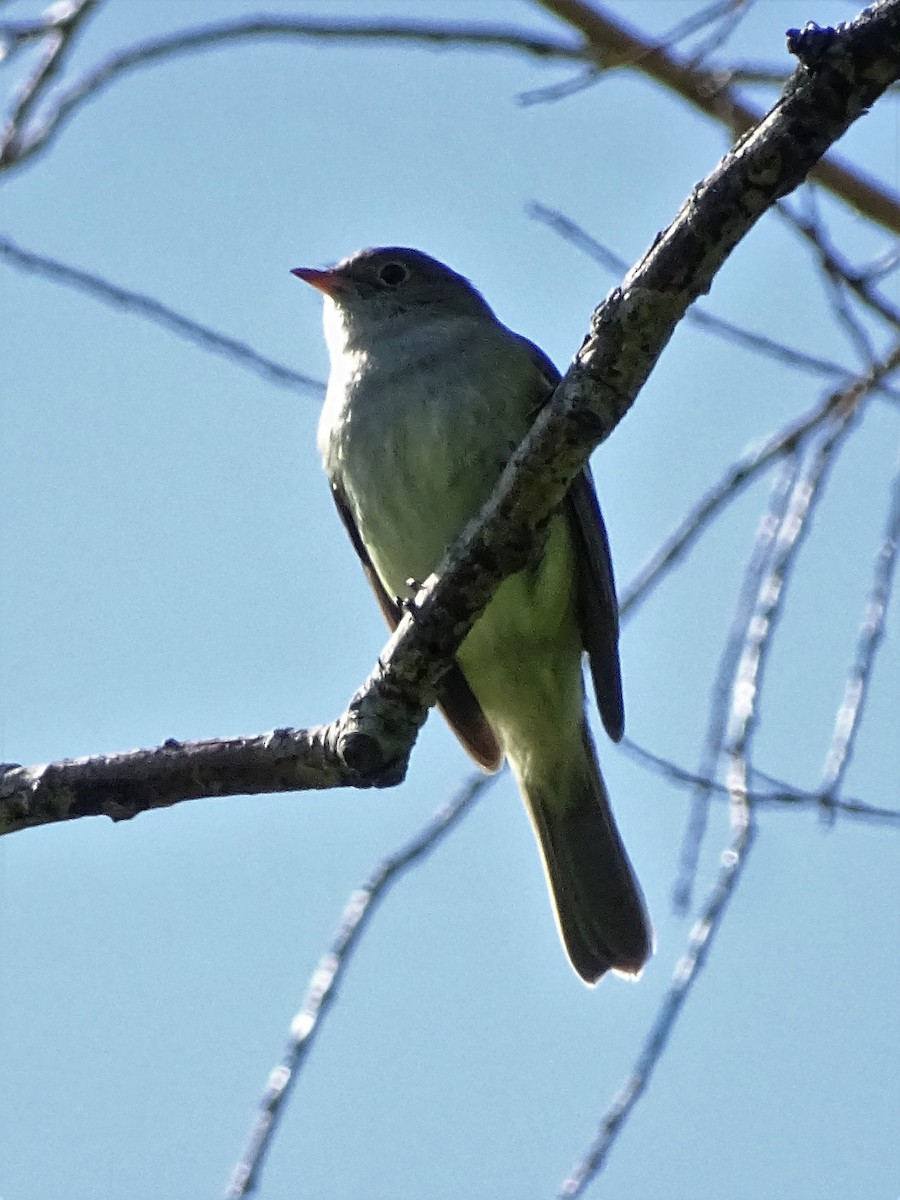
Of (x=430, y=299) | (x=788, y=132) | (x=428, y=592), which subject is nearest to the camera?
(x=788, y=132)

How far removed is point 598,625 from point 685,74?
161 centimetres

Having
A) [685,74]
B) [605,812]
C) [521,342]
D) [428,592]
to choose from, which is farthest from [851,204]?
[605,812]

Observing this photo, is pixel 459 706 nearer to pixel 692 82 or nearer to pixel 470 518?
pixel 470 518

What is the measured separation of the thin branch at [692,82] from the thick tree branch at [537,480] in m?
1.39

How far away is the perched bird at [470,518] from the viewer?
4918 mm

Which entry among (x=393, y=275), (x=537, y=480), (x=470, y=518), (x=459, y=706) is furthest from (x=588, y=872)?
(x=537, y=480)

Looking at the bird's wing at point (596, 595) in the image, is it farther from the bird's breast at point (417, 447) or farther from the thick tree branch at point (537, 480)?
the thick tree branch at point (537, 480)

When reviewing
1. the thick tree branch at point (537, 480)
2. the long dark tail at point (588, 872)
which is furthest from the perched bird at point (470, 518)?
the thick tree branch at point (537, 480)

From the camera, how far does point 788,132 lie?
9.29ft

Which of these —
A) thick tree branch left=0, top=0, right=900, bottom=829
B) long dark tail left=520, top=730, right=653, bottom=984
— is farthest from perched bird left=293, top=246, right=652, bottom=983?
thick tree branch left=0, top=0, right=900, bottom=829

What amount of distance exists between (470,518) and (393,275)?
180 cm

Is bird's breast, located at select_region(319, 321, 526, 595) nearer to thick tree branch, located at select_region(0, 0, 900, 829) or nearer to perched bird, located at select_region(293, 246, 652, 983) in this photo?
perched bird, located at select_region(293, 246, 652, 983)

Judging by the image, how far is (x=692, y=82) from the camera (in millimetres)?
4602

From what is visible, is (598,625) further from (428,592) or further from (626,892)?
(428,592)
